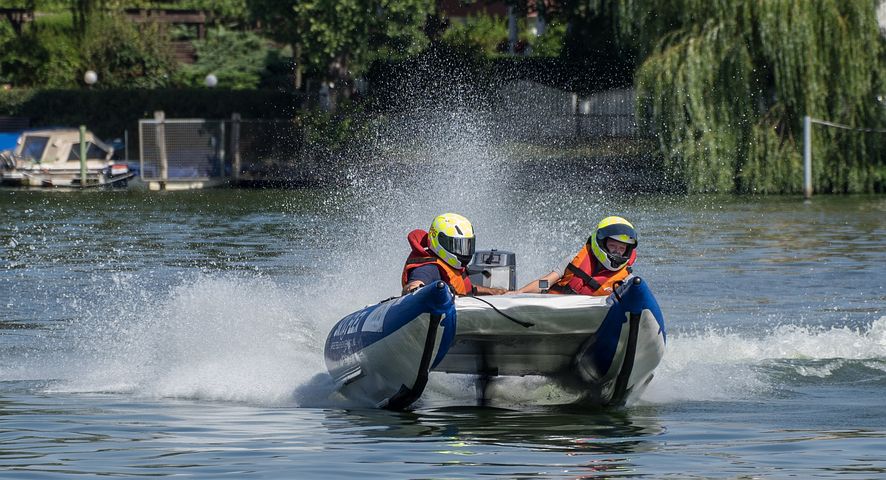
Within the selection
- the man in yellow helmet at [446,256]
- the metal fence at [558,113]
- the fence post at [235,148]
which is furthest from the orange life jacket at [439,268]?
the fence post at [235,148]

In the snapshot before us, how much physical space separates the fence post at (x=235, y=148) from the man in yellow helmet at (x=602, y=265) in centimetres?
3227

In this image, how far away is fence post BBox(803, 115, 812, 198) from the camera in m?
33.5

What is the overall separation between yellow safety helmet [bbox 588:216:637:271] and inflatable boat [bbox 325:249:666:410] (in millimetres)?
980

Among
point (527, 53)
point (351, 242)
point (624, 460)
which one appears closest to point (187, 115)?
point (527, 53)

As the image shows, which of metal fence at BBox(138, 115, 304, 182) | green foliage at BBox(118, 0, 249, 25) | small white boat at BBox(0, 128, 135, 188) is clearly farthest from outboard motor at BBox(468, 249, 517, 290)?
green foliage at BBox(118, 0, 249, 25)

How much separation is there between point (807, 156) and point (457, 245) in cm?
2290

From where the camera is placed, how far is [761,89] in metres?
34.4

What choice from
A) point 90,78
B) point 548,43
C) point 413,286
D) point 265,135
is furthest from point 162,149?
point 413,286

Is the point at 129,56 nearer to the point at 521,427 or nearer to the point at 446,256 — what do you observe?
the point at 446,256

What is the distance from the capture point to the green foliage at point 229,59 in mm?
56406

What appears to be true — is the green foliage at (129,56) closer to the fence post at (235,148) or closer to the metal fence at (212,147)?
the metal fence at (212,147)

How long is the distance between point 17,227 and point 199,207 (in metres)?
6.16

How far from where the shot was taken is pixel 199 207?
36219mm

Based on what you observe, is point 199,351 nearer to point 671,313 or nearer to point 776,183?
point 671,313
